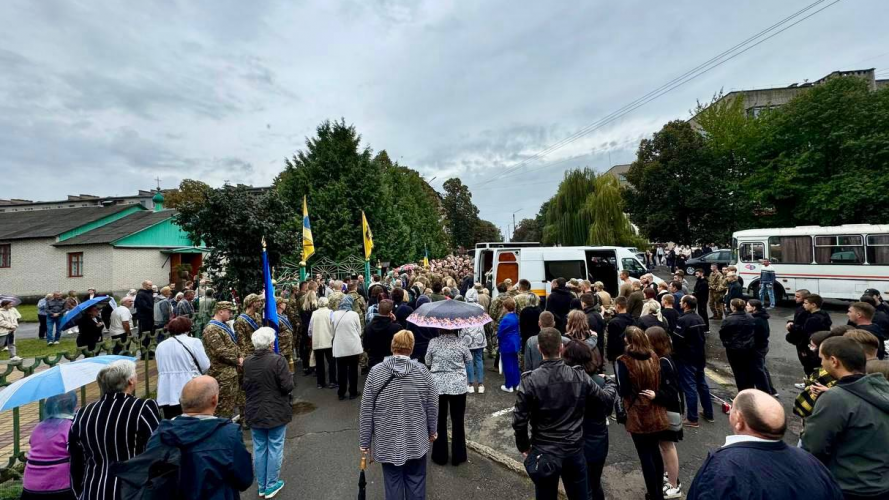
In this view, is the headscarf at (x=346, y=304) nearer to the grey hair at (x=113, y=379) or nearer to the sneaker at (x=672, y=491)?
the grey hair at (x=113, y=379)

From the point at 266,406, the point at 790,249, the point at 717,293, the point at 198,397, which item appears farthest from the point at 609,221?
the point at 198,397

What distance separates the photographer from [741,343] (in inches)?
223

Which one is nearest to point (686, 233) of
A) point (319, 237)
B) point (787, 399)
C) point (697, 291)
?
point (697, 291)

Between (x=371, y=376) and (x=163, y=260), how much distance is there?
92.9 ft

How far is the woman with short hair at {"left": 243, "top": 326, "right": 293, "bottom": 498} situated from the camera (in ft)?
13.3

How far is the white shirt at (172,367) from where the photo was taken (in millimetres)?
4605

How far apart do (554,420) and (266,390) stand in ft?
9.77

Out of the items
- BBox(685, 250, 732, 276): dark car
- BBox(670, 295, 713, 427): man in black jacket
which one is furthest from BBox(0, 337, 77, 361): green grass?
BBox(685, 250, 732, 276): dark car

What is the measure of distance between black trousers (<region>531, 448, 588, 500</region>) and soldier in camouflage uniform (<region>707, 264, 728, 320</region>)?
1242cm

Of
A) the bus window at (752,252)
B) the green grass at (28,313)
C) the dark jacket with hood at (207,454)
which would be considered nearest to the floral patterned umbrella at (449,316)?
the dark jacket with hood at (207,454)

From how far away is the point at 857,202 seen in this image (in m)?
18.3

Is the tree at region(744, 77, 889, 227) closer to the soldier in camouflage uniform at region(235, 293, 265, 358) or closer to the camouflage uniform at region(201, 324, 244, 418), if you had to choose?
the soldier in camouflage uniform at region(235, 293, 265, 358)

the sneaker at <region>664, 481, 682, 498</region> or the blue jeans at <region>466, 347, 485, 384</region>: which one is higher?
the blue jeans at <region>466, 347, 485, 384</region>

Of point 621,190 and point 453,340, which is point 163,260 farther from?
point 621,190
